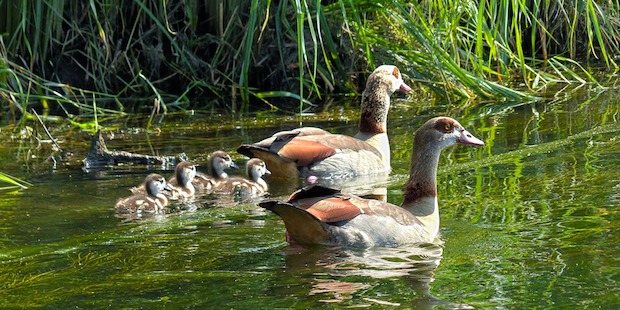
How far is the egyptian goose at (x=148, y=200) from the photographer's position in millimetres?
7824

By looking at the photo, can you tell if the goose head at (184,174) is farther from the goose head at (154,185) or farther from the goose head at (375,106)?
the goose head at (375,106)

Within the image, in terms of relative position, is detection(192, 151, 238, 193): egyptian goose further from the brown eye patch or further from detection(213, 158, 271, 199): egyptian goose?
the brown eye patch

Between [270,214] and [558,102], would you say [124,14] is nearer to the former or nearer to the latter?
[558,102]

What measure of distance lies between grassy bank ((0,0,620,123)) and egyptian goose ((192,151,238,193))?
275 centimetres

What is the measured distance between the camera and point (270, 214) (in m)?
7.75

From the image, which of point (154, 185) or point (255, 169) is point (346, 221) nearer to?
point (154, 185)

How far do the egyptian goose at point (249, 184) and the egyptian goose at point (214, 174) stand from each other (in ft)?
0.28

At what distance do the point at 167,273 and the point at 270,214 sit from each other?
183 centimetres

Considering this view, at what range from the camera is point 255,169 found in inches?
355

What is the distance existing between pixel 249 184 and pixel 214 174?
0.46 meters

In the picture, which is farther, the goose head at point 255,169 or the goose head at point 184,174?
the goose head at point 255,169

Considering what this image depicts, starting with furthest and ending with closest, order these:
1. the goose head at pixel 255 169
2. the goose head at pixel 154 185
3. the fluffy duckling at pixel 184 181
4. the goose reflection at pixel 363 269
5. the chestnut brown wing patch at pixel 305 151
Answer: the chestnut brown wing patch at pixel 305 151 < the goose head at pixel 255 169 < the fluffy duckling at pixel 184 181 < the goose head at pixel 154 185 < the goose reflection at pixel 363 269

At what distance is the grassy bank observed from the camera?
11.9 metres

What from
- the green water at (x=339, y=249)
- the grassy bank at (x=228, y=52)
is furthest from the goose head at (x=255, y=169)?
the grassy bank at (x=228, y=52)
